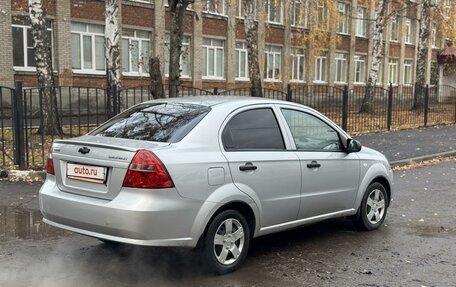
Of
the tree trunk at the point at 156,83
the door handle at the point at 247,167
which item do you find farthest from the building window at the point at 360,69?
the door handle at the point at 247,167

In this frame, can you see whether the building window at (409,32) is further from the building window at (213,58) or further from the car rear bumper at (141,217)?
the car rear bumper at (141,217)

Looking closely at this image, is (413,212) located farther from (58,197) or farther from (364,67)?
(364,67)

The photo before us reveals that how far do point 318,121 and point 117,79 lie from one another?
32.8 feet

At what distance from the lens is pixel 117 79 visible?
14.9 m

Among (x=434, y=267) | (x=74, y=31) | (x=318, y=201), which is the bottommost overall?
(x=434, y=267)

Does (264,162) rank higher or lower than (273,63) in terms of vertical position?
lower

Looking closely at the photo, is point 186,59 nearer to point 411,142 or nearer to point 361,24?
point 411,142

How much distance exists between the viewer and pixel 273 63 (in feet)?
106

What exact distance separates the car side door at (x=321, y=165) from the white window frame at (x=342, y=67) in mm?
32067

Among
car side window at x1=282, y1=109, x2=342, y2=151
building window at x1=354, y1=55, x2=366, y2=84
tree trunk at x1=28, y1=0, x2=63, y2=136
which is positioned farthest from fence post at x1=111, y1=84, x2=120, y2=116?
building window at x1=354, y1=55, x2=366, y2=84

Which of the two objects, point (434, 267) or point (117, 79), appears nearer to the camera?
point (434, 267)

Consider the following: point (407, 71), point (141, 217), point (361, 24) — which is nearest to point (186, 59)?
point (361, 24)

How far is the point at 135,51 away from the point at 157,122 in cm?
2074

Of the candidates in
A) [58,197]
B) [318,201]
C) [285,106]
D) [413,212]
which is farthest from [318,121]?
[58,197]
